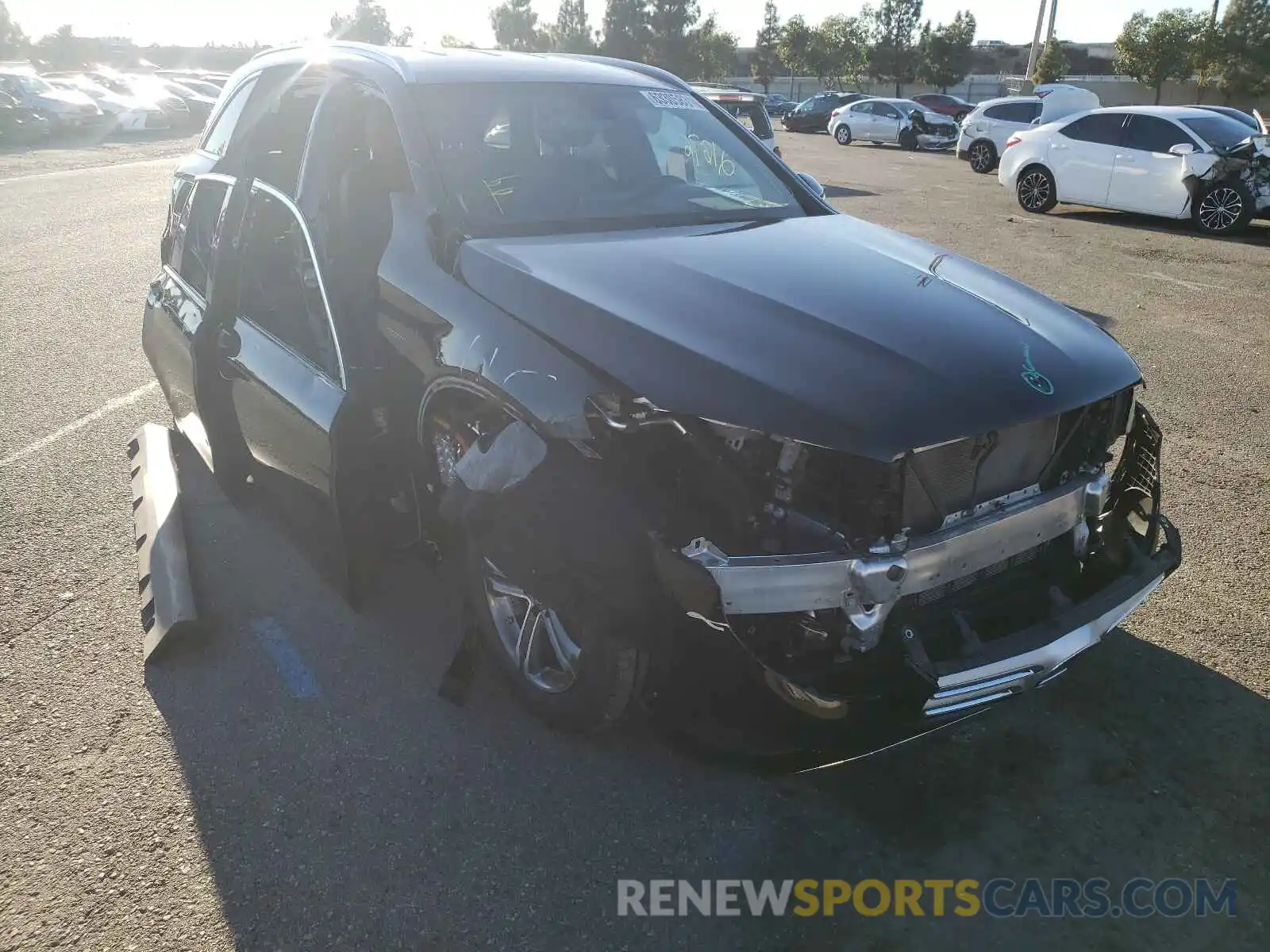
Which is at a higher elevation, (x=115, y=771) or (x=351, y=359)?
(x=351, y=359)

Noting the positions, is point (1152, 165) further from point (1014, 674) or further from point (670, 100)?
point (1014, 674)

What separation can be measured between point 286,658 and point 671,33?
79.8 metres

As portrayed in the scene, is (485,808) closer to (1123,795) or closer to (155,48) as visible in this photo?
(1123,795)

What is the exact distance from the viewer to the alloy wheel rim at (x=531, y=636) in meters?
2.83

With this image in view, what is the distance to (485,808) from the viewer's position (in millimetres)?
2689

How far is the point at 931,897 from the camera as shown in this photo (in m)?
2.43

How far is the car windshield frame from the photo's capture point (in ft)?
40.4

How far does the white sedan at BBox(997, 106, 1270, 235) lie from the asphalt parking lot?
982 centimetres

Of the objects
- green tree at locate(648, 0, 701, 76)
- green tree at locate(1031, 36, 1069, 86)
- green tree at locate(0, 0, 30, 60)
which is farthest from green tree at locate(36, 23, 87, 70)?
green tree at locate(1031, 36, 1069, 86)

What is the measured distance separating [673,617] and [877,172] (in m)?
20.8

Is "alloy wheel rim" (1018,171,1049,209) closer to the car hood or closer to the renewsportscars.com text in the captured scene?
the car hood

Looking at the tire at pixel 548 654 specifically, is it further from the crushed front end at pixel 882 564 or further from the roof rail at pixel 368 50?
the roof rail at pixel 368 50

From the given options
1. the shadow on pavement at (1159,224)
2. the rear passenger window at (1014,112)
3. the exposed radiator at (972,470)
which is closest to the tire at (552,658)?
the exposed radiator at (972,470)

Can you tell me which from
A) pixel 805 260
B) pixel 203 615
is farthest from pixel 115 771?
pixel 805 260
